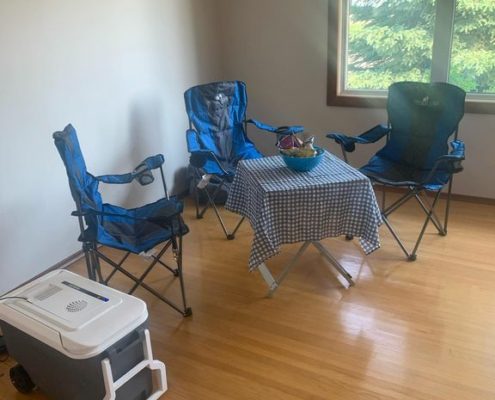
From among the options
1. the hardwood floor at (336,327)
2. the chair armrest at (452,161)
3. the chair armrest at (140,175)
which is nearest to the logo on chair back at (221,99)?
the chair armrest at (140,175)

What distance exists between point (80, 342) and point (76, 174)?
35.5 inches

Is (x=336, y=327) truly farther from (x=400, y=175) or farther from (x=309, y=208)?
(x=400, y=175)

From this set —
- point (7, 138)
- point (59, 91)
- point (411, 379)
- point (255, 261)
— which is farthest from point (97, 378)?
point (59, 91)

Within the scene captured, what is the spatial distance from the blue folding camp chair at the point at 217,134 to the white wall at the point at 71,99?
1.19ft

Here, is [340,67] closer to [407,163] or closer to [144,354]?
[407,163]

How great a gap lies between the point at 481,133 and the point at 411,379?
2.33 meters

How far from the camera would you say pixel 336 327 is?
2.38 meters

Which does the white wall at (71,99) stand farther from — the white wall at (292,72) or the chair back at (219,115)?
the white wall at (292,72)

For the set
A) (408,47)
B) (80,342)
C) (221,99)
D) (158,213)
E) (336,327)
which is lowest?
(336,327)

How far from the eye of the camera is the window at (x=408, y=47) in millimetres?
3504

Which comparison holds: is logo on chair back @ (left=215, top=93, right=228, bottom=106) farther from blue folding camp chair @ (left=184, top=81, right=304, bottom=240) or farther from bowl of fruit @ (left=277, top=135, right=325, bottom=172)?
bowl of fruit @ (left=277, top=135, right=325, bottom=172)

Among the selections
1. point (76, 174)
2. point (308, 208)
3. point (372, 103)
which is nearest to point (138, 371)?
point (76, 174)

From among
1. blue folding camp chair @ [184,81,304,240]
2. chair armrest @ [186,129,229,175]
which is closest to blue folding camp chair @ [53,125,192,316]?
chair armrest @ [186,129,229,175]

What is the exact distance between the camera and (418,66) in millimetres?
3756
